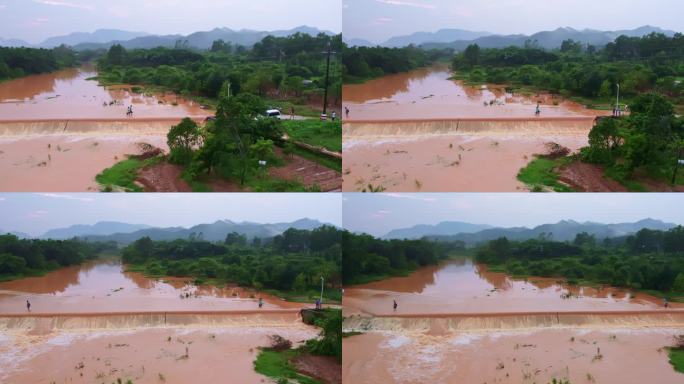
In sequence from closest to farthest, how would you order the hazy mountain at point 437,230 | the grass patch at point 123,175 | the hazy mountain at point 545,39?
the grass patch at point 123,175, the hazy mountain at point 437,230, the hazy mountain at point 545,39

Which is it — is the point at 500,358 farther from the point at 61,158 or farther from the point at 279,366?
the point at 61,158

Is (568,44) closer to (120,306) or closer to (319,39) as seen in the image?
(319,39)

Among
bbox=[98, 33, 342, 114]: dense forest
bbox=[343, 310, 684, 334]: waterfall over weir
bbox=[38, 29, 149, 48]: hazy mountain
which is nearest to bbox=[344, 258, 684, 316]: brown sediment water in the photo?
bbox=[343, 310, 684, 334]: waterfall over weir

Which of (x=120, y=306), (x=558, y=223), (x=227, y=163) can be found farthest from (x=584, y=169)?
(x=120, y=306)

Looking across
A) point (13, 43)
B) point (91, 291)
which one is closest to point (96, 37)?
point (13, 43)

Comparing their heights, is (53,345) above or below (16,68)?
below

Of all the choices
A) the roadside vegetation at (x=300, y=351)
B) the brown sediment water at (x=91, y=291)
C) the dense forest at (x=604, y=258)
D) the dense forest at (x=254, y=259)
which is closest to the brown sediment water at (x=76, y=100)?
the dense forest at (x=254, y=259)

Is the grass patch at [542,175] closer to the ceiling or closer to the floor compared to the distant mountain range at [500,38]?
closer to the floor

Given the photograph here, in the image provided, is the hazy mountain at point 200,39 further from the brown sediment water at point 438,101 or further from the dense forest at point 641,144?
the dense forest at point 641,144
